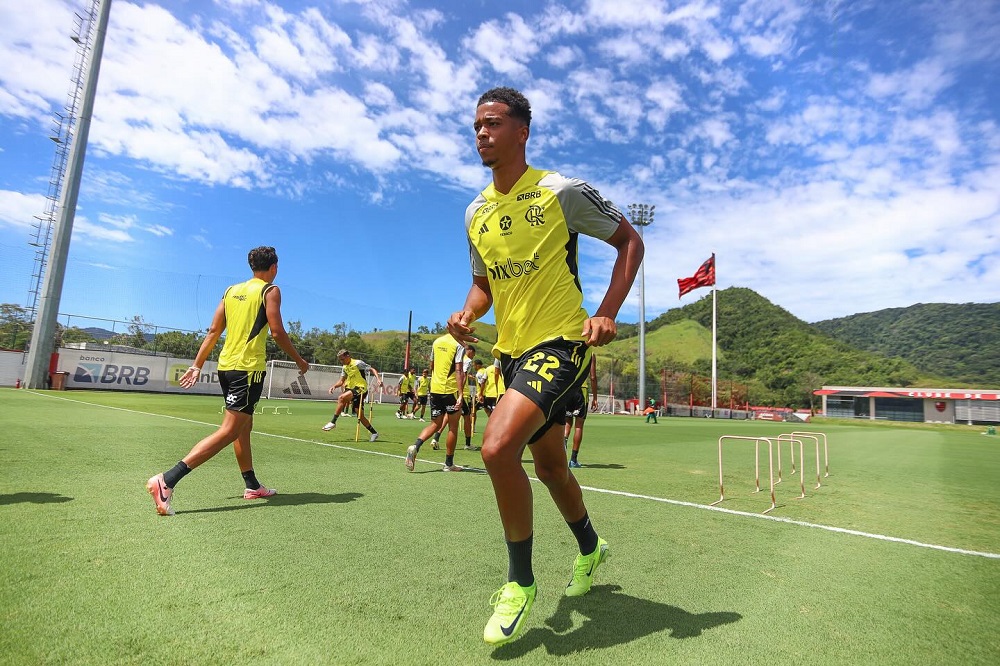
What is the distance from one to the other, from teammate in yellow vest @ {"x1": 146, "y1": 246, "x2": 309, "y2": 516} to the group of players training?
2.55 m

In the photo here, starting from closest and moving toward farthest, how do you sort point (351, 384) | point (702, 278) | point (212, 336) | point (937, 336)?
1. point (212, 336)
2. point (351, 384)
3. point (702, 278)
4. point (937, 336)

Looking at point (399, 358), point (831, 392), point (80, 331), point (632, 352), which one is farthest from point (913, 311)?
point (80, 331)

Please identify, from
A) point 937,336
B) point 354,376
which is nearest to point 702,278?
point 354,376

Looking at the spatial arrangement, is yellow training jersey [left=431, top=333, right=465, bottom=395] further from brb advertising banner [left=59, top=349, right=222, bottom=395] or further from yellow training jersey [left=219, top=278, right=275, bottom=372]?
brb advertising banner [left=59, top=349, right=222, bottom=395]

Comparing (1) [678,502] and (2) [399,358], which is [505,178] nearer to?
(1) [678,502]

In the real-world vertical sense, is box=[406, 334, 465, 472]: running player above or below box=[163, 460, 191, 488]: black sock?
above

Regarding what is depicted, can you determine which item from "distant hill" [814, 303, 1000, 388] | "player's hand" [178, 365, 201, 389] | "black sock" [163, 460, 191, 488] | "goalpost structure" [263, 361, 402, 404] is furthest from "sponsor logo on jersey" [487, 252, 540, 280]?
"distant hill" [814, 303, 1000, 388]

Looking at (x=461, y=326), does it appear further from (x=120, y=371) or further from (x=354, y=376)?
(x=120, y=371)

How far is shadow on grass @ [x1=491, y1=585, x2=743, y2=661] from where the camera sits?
6.95 feet

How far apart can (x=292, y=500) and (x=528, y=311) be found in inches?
125

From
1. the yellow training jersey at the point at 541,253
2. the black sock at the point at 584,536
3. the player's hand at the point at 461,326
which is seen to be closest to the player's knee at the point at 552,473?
the black sock at the point at 584,536

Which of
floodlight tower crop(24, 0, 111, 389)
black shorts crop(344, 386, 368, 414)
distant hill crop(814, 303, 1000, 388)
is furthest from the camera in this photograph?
distant hill crop(814, 303, 1000, 388)

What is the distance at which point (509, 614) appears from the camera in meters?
2.13

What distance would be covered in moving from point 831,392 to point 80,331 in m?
81.9
